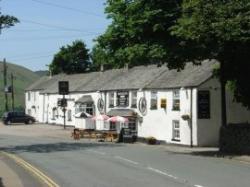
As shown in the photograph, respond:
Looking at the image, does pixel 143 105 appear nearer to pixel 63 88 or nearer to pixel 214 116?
pixel 214 116

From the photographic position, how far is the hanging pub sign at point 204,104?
47500 millimetres

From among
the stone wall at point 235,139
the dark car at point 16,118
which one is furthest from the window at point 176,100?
the dark car at point 16,118

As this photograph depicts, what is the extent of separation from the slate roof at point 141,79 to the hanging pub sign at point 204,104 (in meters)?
0.96

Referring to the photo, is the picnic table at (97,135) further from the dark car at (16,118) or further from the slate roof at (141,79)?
the dark car at (16,118)

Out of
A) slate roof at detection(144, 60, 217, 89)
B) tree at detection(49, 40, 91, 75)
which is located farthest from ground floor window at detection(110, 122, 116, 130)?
tree at detection(49, 40, 91, 75)

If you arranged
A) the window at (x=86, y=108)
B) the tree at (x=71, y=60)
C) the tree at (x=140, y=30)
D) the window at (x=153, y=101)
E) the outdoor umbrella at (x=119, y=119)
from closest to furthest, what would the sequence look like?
the tree at (x=140, y=30) < the window at (x=153, y=101) < the outdoor umbrella at (x=119, y=119) < the window at (x=86, y=108) < the tree at (x=71, y=60)

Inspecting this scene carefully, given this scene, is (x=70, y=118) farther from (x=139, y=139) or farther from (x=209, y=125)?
(x=209, y=125)

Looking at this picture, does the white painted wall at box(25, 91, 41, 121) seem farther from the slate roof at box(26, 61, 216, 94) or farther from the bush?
the bush

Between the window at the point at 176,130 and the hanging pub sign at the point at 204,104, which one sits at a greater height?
the hanging pub sign at the point at 204,104

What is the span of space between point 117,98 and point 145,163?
33958mm

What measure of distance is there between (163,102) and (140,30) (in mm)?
16141

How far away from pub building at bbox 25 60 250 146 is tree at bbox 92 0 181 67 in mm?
10323

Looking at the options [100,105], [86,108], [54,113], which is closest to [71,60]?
[54,113]

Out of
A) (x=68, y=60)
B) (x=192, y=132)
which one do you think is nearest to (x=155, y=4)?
(x=192, y=132)
